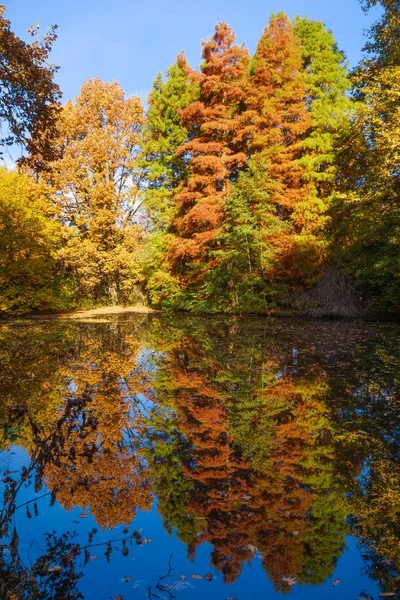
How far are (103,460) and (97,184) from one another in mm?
21481

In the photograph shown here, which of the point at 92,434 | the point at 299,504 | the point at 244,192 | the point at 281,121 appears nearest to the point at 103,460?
the point at 92,434

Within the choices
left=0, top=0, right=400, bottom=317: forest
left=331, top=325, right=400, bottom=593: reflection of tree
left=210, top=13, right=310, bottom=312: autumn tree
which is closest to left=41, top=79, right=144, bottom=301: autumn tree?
left=0, top=0, right=400, bottom=317: forest

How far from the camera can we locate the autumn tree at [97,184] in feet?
75.3

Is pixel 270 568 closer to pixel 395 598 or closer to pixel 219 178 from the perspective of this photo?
pixel 395 598

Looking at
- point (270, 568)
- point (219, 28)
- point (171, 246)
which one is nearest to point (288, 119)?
point (219, 28)

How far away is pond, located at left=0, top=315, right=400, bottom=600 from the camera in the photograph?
7.98ft

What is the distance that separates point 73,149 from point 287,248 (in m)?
13.8

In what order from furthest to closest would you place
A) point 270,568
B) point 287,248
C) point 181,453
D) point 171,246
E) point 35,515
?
1. point 171,246
2. point 287,248
3. point 181,453
4. point 35,515
5. point 270,568

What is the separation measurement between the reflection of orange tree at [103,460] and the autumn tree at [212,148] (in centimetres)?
1305

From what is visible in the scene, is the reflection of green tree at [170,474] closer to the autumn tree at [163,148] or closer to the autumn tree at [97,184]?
the autumn tree at [163,148]

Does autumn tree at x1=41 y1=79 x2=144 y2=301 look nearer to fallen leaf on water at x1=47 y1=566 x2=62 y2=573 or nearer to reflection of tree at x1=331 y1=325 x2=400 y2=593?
reflection of tree at x1=331 y1=325 x2=400 y2=593

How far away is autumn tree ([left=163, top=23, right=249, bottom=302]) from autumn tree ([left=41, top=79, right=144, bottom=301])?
16.8 feet

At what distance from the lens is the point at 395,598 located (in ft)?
7.27

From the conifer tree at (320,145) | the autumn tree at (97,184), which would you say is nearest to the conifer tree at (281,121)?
the conifer tree at (320,145)
